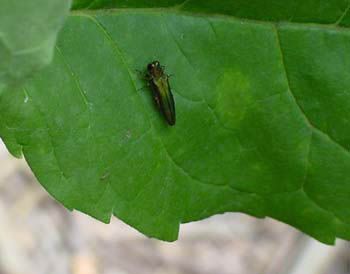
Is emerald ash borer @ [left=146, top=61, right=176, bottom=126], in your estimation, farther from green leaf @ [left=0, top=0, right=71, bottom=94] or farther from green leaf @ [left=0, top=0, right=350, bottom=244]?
green leaf @ [left=0, top=0, right=71, bottom=94]

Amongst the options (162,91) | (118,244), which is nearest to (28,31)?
(162,91)

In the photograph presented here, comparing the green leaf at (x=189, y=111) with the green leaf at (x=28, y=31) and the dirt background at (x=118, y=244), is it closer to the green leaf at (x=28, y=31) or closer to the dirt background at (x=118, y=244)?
the green leaf at (x=28, y=31)

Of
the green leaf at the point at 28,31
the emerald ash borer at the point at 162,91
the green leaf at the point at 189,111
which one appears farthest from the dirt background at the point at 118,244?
the green leaf at the point at 28,31

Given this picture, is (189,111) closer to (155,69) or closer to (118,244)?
Result: (155,69)

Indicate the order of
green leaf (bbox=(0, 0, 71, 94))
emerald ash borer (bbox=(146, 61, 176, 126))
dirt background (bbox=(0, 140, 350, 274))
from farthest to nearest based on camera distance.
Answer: dirt background (bbox=(0, 140, 350, 274)) < emerald ash borer (bbox=(146, 61, 176, 126)) < green leaf (bbox=(0, 0, 71, 94))

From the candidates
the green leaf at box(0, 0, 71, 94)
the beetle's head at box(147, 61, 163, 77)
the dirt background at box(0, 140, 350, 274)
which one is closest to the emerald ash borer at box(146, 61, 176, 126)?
the beetle's head at box(147, 61, 163, 77)

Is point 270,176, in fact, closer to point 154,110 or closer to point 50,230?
point 154,110

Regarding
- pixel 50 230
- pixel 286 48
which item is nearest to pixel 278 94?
pixel 286 48

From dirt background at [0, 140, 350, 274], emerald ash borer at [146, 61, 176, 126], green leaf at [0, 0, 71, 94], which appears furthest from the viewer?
dirt background at [0, 140, 350, 274]
